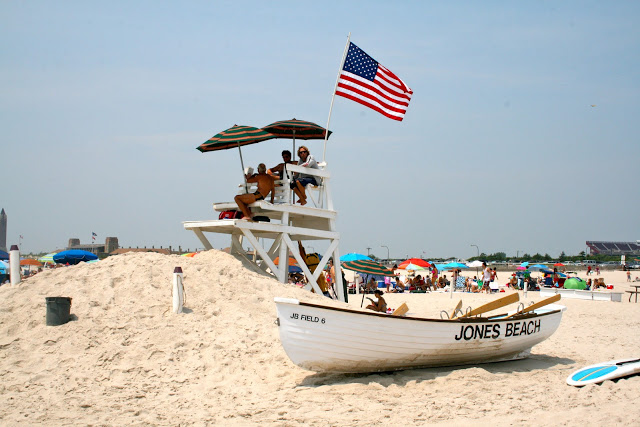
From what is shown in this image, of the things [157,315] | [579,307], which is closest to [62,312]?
[157,315]

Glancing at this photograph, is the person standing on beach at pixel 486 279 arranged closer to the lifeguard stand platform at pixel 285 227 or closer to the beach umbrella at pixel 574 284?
the beach umbrella at pixel 574 284

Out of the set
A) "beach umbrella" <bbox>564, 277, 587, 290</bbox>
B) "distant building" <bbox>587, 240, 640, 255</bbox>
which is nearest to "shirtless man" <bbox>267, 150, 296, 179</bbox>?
"beach umbrella" <bbox>564, 277, 587, 290</bbox>

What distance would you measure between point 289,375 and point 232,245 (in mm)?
4909

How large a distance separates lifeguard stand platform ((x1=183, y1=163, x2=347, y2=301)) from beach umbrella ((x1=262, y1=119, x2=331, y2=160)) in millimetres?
1030

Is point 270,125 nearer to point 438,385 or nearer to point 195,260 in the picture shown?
point 195,260

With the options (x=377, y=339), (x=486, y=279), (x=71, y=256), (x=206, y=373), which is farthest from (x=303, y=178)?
(x=486, y=279)

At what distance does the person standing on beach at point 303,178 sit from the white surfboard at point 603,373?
674 centimetres

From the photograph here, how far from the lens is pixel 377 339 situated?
8680 mm

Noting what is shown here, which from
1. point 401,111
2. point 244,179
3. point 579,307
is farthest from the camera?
point 579,307

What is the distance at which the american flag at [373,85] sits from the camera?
14.2 metres

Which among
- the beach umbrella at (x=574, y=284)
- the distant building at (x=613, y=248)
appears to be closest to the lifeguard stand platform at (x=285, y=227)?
the beach umbrella at (x=574, y=284)

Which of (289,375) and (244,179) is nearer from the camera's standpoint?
(289,375)

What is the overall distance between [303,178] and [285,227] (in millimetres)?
1483

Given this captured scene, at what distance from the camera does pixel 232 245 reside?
13359mm
